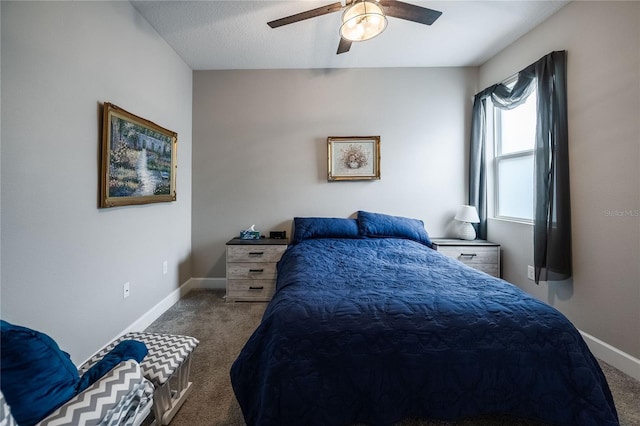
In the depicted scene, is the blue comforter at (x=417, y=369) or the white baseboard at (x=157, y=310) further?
the white baseboard at (x=157, y=310)

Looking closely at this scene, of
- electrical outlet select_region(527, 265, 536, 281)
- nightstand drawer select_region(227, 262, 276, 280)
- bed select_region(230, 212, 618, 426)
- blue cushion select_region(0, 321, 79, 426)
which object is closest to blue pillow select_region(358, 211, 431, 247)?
electrical outlet select_region(527, 265, 536, 281)

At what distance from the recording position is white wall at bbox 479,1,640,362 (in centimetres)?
170

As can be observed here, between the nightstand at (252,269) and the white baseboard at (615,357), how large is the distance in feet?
8.70

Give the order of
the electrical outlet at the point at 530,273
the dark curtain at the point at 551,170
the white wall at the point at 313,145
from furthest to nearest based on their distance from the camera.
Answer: the white wall at the point at 313,145
the electrical outlet at the point at 530,273
the dark curtain at the point at 551,170

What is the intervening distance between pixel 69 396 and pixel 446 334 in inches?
53.5

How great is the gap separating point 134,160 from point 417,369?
2.38 metres

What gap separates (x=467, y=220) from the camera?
293 cm

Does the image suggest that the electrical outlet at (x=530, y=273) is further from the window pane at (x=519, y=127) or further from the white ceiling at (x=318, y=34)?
the white ceiling at (x=318, y=34)

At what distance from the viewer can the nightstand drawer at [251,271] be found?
2809 millimetres

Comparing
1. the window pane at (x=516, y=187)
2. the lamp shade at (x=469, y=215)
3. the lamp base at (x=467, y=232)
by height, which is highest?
the window pane at (x=516, y=187)

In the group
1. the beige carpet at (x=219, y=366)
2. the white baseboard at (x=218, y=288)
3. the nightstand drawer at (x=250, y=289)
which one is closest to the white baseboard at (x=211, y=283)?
the white baseboard at (x=218, y=288)

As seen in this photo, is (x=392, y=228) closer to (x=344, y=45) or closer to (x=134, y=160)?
(x=344, y=45)

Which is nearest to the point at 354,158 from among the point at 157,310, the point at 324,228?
the point at 324,228

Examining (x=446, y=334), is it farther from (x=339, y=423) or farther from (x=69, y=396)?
(x=69, y=396)
